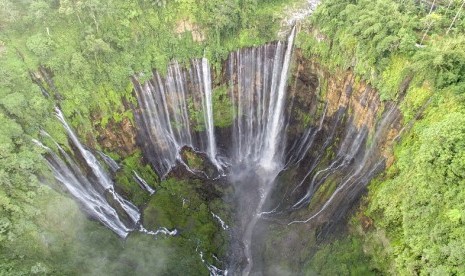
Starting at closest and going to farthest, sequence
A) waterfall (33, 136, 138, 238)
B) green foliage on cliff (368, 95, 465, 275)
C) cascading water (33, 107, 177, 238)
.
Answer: green foliage on cliff (368, 95, 465, 275) < waterfall (33, 136, 138, 238) < cascading water (33, 107, 177, 238)

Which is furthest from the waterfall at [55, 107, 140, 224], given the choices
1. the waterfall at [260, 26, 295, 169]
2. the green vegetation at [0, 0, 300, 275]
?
the waterfall at [260, 26, 295, 169]

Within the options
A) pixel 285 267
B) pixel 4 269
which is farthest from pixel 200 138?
pixel 4 269

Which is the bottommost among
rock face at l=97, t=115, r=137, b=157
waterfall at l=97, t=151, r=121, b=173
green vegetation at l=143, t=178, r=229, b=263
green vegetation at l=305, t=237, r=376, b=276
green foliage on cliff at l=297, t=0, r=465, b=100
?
green vegetation at l=143, t=178, r=229, b=263

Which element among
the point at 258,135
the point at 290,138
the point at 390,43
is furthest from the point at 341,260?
the point at 258,135

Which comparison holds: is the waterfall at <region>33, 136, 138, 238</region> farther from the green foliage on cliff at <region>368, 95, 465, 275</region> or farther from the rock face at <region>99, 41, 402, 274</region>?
the green foliage on cliff at <region>368, 95, 465, 275</region>

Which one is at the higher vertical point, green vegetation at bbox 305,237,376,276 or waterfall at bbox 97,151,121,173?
waterfall at bbox 97,151,121,173

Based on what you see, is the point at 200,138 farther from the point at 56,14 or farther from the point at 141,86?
the point at 56,14

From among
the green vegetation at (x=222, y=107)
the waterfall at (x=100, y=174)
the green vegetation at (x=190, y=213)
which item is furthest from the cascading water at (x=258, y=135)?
the waterfall at (x=100, y=174)

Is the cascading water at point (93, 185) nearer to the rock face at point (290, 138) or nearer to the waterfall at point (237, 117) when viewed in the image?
the rock face at point (290, 138)

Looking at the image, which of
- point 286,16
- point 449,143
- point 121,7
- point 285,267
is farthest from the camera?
point 286,16

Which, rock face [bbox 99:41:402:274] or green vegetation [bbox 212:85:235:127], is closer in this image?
rock face [bbox 99:41:402:274]

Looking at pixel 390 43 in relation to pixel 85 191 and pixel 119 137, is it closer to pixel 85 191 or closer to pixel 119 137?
pixel 119 137
